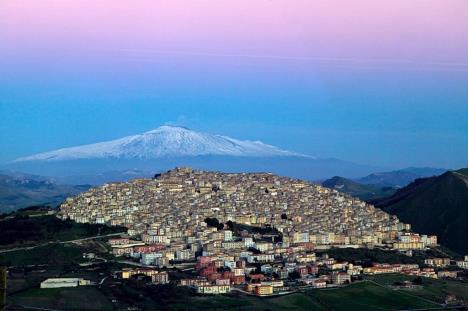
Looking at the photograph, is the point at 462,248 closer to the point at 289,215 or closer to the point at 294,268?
the point at 289,215

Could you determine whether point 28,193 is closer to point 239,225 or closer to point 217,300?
point 239,225

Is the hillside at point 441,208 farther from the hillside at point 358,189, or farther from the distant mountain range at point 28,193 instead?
the distant mountain range at point 28,193

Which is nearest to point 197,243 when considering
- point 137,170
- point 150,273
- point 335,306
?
point 150,273

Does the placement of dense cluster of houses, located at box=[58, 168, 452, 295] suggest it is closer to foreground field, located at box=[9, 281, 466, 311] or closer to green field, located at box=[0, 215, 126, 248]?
green field, located at box=[0, 215, 126, 248]

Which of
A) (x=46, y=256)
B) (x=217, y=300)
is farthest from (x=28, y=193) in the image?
(x=217, y=300)

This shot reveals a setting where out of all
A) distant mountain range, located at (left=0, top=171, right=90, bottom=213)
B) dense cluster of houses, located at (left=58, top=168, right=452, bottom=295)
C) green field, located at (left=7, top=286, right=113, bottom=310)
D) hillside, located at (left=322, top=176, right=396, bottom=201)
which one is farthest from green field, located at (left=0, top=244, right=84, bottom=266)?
hillside, located at (left=322, top=176, right=396, bottom=201)
